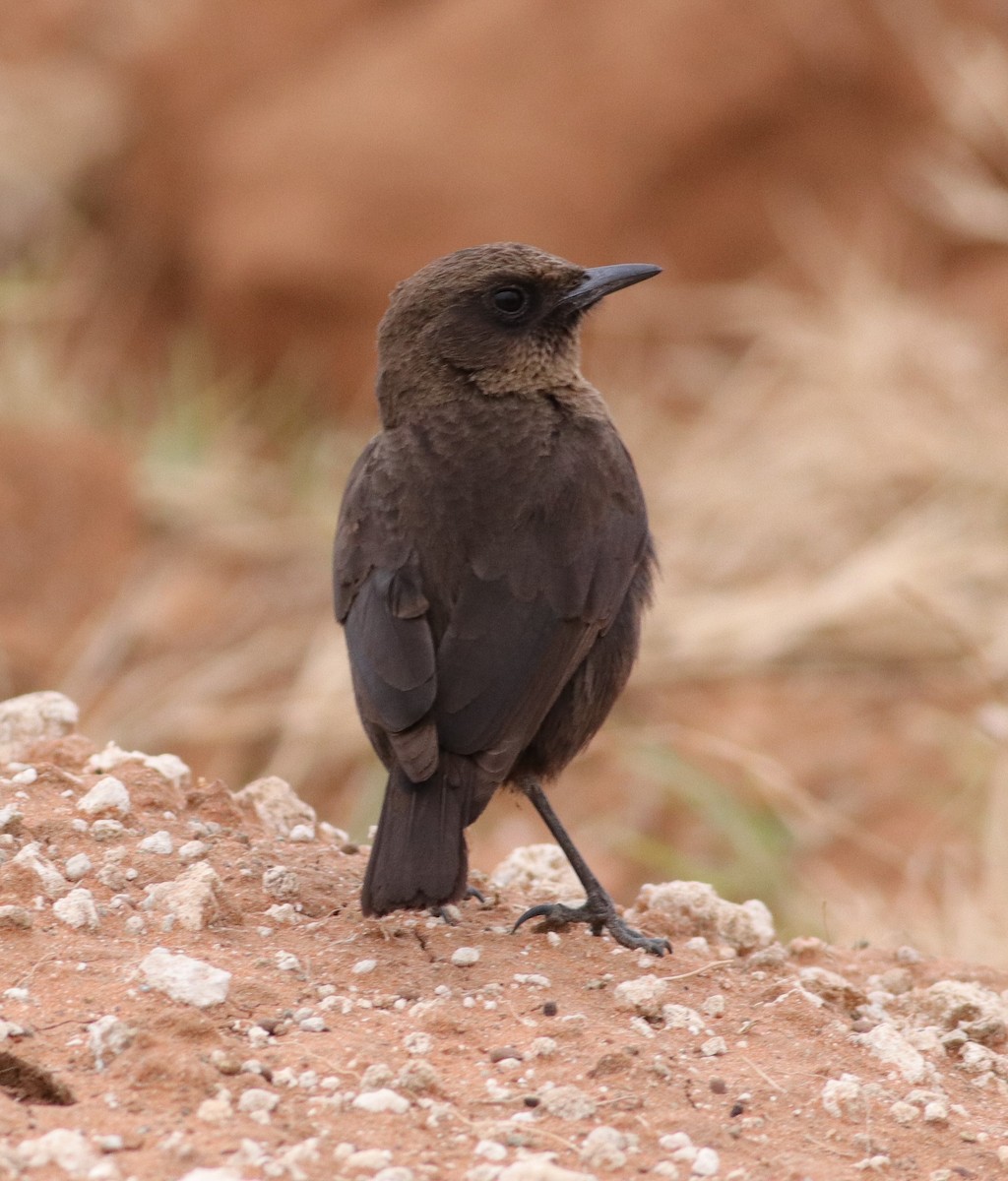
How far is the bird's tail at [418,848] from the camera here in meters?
3.88

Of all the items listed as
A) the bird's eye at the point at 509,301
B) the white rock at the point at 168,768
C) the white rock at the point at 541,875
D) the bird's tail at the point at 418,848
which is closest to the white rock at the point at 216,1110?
the bird's tail at the point at 418,848

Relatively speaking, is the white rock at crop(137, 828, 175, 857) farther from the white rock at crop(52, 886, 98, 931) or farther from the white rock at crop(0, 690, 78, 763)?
the white rock at crop(0, 690, 78, 763)

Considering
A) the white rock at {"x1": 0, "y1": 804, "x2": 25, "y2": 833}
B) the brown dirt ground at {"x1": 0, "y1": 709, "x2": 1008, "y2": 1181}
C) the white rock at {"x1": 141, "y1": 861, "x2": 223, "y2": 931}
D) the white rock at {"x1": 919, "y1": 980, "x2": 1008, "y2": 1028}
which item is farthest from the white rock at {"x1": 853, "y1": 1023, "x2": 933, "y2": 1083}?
the white rock at {"x1": 0, "y1": 804, "x2": 25, "y2": 833}

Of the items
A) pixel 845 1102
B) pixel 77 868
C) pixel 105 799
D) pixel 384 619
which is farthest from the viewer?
pixel 384 619

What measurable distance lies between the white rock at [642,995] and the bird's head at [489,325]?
6.05 feet

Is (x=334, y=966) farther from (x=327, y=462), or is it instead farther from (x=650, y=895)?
(x=327, y=462)

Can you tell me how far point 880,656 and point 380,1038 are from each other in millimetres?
5867

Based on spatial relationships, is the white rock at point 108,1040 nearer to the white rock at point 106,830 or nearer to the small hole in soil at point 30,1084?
the small hole in soil at point 30,1084

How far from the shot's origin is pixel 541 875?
16.5ft

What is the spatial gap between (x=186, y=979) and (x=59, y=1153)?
0.65 metres

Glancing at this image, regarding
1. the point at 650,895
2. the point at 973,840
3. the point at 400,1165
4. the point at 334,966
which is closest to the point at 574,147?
the point at 973,840

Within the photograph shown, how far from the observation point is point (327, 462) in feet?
34.8

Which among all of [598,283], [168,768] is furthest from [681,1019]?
[598,283]

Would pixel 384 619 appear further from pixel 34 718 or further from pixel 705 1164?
pixel 705 1164
